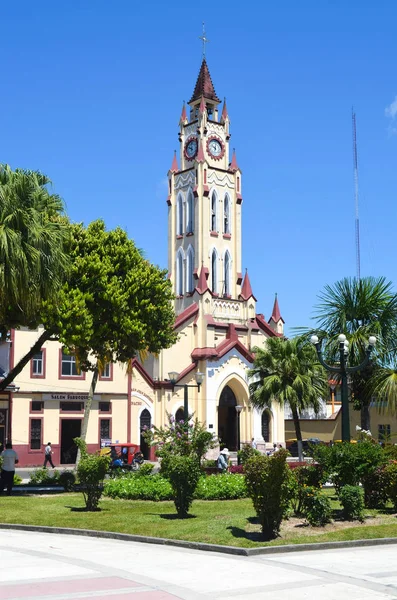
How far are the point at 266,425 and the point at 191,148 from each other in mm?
24724

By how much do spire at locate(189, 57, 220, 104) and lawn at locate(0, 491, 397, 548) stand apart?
53875 millimetres

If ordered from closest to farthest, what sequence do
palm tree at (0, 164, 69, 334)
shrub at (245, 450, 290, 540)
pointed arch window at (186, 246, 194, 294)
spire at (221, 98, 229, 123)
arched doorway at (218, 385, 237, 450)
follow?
shrub at (245, 450, 290, 540) → palm tree at (0, 164, 69, 334) → arched doorway at (218, 385, 237, 450) → pointed arch window at (186, 246, 194, 294) → spire at (221, 98, 229, 123)

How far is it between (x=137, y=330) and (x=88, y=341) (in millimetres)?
1906

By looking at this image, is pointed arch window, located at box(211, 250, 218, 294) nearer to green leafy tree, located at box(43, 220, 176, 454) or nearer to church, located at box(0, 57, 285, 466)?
church, located at box(0, 57, 285, 466)

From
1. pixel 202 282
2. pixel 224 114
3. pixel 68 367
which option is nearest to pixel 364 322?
pixel 68 367

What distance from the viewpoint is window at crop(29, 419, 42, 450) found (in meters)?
44.1

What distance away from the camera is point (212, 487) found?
2184 cm

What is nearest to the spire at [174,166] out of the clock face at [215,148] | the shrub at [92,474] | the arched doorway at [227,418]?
the clock face at [215,148]

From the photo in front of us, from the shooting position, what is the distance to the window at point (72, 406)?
1785 inches

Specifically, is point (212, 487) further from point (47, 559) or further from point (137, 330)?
point (47, 559)

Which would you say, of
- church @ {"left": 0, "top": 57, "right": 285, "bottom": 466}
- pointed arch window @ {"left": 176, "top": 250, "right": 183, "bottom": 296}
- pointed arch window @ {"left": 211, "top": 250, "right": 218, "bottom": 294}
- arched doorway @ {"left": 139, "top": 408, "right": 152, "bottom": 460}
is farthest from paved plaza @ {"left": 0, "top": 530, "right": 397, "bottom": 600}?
pointed arch window @ {"left": 176, "top": 250, "right": 183, "bottom": 296}

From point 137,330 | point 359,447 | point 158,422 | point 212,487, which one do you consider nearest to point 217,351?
point 158,422

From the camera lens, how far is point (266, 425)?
60.7 m

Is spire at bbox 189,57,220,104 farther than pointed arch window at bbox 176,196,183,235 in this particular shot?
Yes
